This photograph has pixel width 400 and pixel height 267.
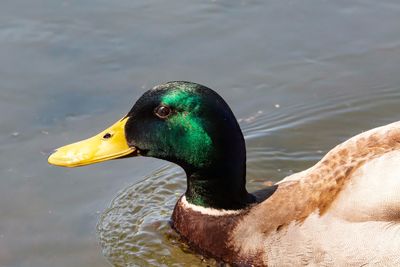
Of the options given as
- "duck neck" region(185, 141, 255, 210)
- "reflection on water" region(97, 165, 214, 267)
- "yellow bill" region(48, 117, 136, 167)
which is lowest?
"reflection on water" region(97, 165, 214, 267)

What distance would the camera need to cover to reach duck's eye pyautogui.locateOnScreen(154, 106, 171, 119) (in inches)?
230

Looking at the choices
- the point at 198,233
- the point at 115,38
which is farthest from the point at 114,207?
the point at 115,38

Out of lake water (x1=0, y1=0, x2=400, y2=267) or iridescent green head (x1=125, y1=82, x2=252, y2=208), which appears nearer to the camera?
iridescent green head (x1=125, y1=82, x2=252, y2=208)

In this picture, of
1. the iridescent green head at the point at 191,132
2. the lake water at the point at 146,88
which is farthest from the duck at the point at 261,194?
the lake water at the point at 146,88

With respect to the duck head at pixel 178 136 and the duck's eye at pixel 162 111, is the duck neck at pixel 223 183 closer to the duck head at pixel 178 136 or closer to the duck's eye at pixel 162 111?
the duck head at pixel 178 136

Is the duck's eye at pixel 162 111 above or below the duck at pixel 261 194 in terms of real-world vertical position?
above

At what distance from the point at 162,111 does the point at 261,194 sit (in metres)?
0.97

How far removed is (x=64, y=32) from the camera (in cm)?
896

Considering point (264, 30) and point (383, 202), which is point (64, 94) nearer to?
point (264, 30)

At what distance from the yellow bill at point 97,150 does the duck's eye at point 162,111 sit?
0.75 ft

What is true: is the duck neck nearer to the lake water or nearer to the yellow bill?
the lake water

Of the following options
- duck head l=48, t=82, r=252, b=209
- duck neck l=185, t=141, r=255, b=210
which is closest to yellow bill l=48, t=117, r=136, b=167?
duck head l=48, t=82, r=252, b=209

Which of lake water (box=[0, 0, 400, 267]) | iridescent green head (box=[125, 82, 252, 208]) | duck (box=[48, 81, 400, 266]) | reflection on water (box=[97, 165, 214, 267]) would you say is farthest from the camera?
lake water (box=[0, 0, 400, 267])

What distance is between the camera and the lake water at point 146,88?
665 cm
